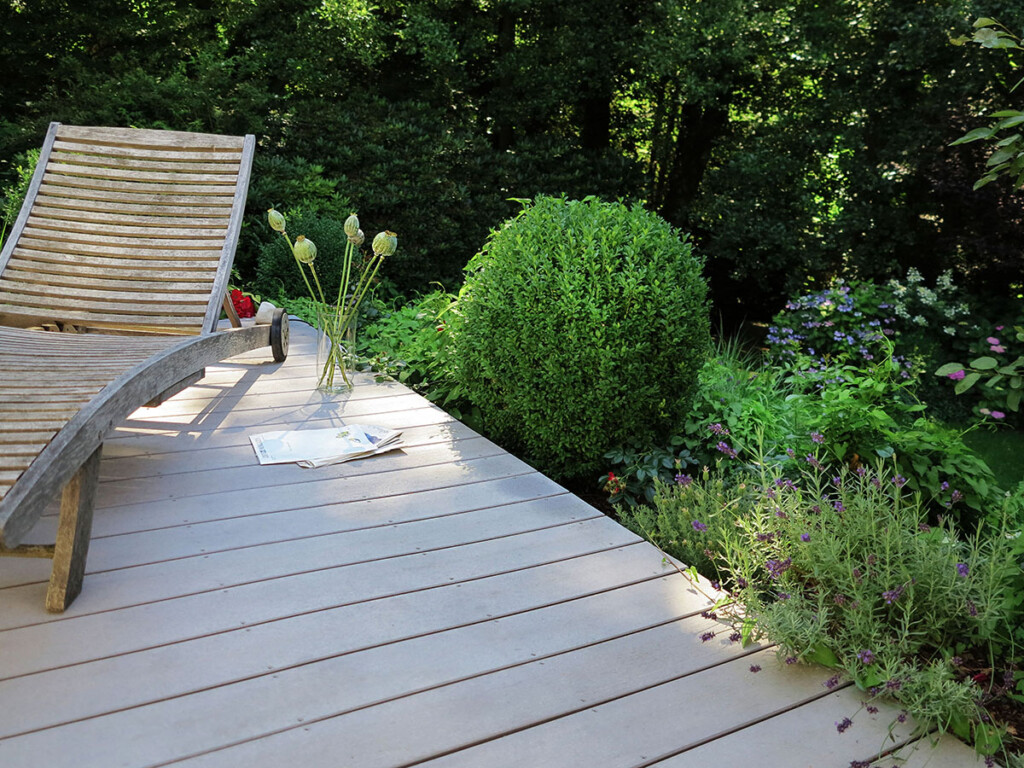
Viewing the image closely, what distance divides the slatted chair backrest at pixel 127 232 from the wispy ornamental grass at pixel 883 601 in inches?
93.9

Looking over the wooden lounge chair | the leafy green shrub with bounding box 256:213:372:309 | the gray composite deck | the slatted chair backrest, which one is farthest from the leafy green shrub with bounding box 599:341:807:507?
the leafy green shrub with bounding box 256:213:372:309

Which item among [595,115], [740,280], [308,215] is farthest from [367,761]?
[595,115]

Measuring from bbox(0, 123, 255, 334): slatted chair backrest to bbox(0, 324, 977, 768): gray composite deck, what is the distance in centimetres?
108

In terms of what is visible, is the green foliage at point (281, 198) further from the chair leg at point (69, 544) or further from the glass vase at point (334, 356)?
the chair leg at point (69, 544)

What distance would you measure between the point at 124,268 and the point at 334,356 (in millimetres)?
1006

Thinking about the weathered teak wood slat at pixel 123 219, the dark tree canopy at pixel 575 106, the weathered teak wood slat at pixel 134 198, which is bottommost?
the weathered teak wood slat at pixel 123 219

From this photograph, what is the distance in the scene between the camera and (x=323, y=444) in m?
3.04

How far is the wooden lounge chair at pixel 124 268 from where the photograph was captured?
2.58 metres

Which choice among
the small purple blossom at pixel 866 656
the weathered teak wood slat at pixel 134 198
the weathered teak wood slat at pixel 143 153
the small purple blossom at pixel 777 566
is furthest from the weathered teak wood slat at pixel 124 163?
the small purple blossom at pixel 866 656

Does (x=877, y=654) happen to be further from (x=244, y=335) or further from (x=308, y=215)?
(x=308, y=215)

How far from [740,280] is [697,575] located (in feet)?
23.1

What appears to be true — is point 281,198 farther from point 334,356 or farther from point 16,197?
point 334,356

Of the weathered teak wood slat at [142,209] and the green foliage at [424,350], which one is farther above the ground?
the weathered teak wood slat at [142,209]

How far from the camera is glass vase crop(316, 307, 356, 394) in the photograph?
3.73 m
